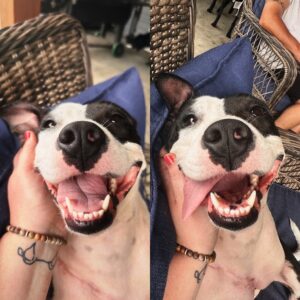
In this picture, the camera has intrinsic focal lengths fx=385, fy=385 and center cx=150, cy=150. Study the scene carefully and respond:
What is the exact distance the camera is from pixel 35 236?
0.43m

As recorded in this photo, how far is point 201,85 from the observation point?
0.49 metres

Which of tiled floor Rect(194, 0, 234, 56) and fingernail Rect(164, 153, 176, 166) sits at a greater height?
tiled floor Rect(194, 0, 234, 56)

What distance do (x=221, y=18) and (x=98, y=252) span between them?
0.32 metres

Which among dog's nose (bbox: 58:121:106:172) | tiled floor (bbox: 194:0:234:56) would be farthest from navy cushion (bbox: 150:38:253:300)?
dog's nose (bbox: 58:121:106:172)

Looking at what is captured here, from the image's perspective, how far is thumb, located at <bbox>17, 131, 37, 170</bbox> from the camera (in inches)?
16.4

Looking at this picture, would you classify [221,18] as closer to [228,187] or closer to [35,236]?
→ [228,187]

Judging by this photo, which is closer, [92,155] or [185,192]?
[92,155]

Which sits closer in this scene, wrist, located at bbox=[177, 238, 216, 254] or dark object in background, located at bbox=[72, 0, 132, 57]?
dark object in background, located at bbox=[72, 0, 132, 57]

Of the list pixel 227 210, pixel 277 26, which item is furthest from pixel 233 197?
pixel 277 26

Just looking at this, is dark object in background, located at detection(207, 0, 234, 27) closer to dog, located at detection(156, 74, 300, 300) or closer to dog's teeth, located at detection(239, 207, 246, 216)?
dog, located at detection(156, 74, 300, 300)

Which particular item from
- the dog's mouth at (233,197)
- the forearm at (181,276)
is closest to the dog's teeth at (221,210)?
the dog's mouth at (233,197)

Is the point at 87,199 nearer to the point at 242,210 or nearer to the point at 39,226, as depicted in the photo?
the point at 39,226

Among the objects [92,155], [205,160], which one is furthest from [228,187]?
[92,155]

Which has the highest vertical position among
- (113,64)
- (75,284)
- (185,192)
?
(113,64)
